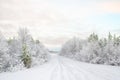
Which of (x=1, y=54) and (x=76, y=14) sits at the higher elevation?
(x=76, y=14)

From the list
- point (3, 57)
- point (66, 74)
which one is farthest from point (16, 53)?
point (66, 74)

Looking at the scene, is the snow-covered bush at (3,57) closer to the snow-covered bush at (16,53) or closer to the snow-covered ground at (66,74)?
the snow-covered bush at (16,53)

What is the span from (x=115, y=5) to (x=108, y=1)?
5.14 feet

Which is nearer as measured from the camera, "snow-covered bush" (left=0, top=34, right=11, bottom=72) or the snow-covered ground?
the snow-covered ground

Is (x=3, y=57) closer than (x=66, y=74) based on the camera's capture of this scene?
No

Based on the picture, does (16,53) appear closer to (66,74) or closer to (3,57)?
(3,57)

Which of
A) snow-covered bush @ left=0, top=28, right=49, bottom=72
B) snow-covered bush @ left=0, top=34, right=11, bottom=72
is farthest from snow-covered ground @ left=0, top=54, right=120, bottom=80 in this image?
snow-covered bush @ left=0, top=28, right=49, bottom=72

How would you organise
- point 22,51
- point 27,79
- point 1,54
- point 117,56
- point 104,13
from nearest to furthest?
point 27,79 → point 1,54 → point 104,13 → point 22,51 → point 117,56

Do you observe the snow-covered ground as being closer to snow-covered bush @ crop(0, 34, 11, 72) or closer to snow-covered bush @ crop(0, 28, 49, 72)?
snow-covered bush @ crop(0, 34, 11, 72)

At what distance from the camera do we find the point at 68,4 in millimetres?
20016

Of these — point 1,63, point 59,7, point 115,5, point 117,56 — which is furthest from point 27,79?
point 117,56

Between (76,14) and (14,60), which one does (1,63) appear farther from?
(76,14)

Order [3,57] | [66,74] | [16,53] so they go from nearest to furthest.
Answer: [66,74] → [3,57] → [16,53]

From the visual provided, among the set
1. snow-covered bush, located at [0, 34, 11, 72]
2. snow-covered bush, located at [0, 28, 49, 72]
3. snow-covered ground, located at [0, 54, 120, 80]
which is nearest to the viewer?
snow-covered ground, located at [0, 54, 120, 80]
